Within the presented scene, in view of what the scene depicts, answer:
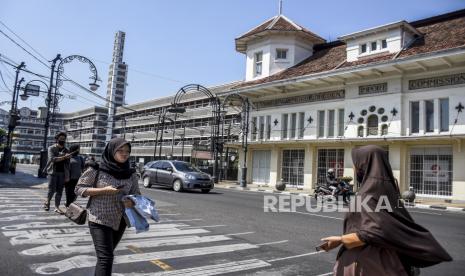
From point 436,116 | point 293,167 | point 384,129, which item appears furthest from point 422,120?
point 293,167

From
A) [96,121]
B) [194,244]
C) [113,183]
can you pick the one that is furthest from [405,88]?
[96,121]

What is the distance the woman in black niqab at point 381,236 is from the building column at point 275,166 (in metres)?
27.7

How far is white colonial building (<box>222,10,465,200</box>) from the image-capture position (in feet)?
70.9

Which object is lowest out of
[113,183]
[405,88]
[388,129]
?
[113,183]

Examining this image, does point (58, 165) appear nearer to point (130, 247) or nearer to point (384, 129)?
point (130, 247)

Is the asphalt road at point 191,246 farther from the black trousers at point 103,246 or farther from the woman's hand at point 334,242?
the woman's hand at point 334,242

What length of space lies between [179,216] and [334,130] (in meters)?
18.1

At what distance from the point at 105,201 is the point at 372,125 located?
2283 centimetres

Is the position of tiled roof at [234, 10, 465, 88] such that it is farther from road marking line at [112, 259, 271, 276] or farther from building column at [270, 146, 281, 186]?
road marking line at [112, 259, 271, 276]

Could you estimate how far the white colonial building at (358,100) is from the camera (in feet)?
70.9

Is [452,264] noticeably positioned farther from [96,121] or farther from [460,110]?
[96,121]

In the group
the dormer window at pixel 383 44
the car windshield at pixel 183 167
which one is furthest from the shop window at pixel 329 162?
the car windshield at pixel 183 167

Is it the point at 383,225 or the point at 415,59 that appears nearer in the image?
the point at 383,225

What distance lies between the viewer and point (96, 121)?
9962 cm
